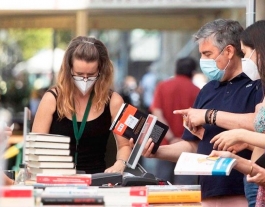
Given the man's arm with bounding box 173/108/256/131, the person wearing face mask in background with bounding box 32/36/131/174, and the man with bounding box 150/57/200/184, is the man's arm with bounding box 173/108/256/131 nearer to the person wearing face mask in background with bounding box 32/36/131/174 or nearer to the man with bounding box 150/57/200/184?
the person wearing face mask in background with bounding box 32/36/131/174

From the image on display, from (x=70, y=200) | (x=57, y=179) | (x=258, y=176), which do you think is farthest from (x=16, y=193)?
(x=258, y=176)

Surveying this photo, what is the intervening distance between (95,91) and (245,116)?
111 cm

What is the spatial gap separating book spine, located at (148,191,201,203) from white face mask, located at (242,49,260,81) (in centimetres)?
93

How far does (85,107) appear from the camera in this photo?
562 cm

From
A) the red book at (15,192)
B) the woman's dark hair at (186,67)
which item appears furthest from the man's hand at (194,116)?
the woman's dark hair at (186,67)

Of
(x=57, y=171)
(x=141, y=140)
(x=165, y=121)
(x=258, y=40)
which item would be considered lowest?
(x=165, y=121)

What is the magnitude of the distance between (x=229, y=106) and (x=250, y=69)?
1.21 ft

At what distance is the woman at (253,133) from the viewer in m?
4.36

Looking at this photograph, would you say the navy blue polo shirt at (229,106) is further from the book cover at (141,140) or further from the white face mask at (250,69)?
the book cover at (141,140)

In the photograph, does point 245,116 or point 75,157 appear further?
point 75,157

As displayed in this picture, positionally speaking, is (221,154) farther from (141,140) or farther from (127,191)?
(141,140)

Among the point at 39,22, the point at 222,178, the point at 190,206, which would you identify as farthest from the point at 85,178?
the point at 39,22

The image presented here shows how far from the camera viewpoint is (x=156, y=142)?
5.21 meters

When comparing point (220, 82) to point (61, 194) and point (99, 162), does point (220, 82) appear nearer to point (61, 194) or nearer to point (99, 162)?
point (99, 162)
